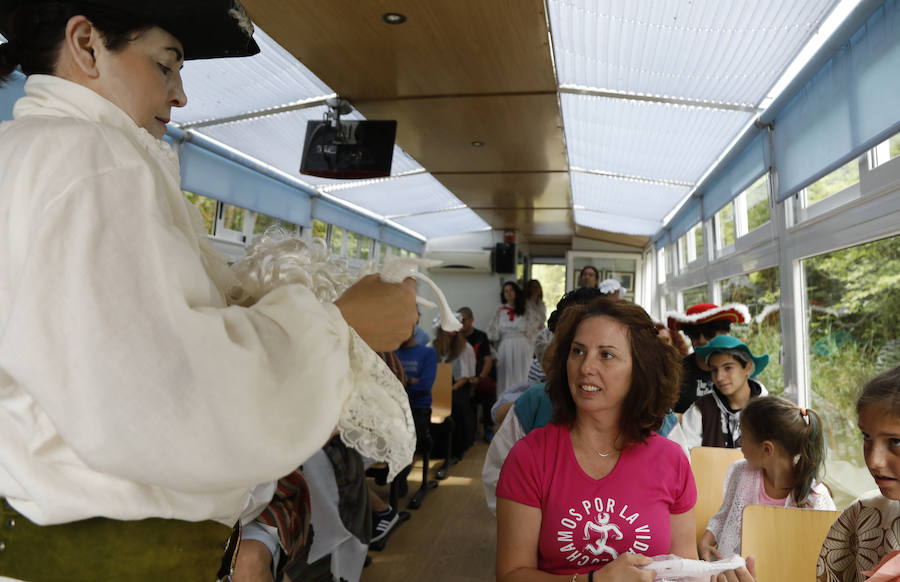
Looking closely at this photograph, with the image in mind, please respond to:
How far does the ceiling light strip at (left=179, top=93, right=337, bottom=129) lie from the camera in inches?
143

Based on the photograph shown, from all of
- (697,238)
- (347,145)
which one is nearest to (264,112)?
(347,145)

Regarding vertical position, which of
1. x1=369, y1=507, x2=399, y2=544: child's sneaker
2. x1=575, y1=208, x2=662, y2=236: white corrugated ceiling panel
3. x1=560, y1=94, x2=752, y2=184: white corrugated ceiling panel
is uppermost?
x1=575, y1=208, x2=662, y2=236: white corrugated ceiling panel

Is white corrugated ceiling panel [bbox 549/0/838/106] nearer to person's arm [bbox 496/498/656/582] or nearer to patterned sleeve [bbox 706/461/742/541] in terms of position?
patterned sleeve [bbox 706/461/742/541]

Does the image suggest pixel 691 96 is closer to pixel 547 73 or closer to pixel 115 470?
pixel 547 73

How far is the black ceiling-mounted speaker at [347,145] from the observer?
376 centimetres

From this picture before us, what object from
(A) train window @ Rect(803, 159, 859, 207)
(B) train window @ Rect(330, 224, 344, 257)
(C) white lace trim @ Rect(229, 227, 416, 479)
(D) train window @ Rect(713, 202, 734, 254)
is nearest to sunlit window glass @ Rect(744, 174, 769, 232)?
(D) train window @ Rect(713, 202, 734, 254)

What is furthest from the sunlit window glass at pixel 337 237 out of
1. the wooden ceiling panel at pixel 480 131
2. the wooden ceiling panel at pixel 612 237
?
the wooden ceiling panel at pixel 612 237

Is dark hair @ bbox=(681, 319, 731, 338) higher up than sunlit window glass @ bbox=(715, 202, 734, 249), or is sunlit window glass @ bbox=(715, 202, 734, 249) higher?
sunlit window glass @ bbox=(715, 202, 734, 249)

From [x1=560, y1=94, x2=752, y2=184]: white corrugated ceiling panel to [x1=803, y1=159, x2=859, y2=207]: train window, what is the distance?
1.95ft

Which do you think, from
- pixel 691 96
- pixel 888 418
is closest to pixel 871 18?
pixel 691 96

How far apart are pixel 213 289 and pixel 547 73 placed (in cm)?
284

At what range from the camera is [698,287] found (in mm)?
6246

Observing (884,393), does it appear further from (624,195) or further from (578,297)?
(624,195)

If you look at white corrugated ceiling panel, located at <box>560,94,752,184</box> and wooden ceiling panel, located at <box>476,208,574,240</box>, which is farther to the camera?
wooden ceiling panel, located at <box>476,208,574,240</box>
